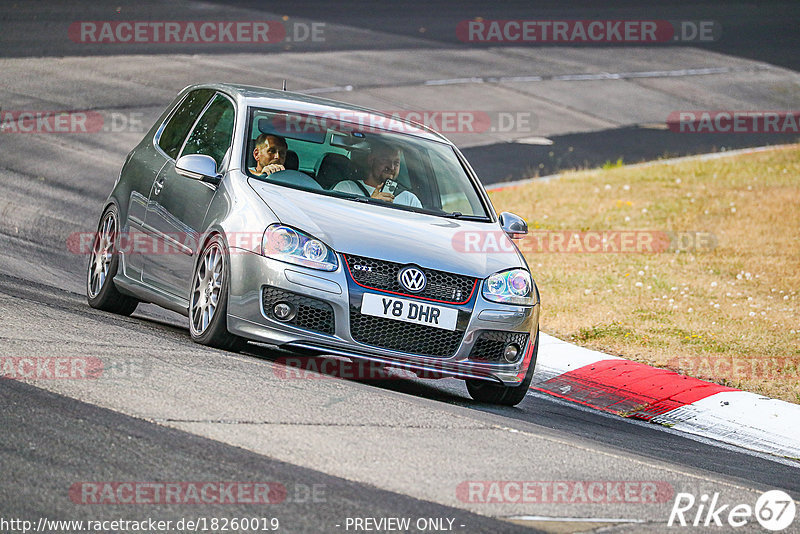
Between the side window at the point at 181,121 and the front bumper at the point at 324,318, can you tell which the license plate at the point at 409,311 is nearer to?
the front bumper at the point at 324,318

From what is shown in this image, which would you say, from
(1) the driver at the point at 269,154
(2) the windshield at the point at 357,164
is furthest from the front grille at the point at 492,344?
(1) the driver at the point at 269,154

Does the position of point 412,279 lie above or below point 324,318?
above

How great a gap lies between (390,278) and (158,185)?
2.21 m

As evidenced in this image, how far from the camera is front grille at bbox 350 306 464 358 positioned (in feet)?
23.8

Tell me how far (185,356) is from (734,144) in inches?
658

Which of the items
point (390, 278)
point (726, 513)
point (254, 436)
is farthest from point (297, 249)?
point (726, 513)

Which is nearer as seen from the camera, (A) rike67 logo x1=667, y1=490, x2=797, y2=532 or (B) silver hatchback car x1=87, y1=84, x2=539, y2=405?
(A) rike67 logo x1=667, y1=490, x2=797, y2=532

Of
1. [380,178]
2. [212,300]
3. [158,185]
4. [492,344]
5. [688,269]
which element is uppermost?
[380,178]

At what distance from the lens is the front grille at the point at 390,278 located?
7.24m

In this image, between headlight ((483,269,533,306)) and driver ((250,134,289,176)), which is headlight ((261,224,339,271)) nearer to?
driver ((250,134,289,176))

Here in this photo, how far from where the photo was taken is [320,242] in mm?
7258

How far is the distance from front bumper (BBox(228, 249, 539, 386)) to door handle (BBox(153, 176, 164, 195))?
1.44 meters

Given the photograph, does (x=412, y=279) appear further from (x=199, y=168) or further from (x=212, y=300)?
(x=199, y=168)

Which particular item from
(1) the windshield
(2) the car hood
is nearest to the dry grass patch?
(1) the windshield
